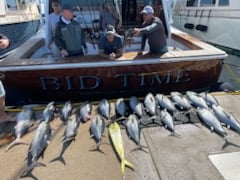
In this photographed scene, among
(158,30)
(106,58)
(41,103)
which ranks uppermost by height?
(158,30)

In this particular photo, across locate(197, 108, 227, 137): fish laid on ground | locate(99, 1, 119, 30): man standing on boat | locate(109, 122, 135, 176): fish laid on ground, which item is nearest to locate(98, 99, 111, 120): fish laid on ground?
locate(109, 122, 135, 176): fish laid on ground

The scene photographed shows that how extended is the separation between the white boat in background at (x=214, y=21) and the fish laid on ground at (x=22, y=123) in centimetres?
824

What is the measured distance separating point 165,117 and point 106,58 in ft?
4.97

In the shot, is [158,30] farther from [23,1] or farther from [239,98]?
[23,1]

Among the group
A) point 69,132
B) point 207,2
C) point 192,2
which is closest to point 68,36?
point 69,132

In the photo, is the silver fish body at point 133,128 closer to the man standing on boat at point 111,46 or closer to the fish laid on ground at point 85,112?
the fish laid on ground at point 85,112

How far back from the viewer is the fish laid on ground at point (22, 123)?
3.27 metres

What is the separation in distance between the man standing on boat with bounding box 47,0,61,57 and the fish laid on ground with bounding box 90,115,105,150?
2086 millimetres

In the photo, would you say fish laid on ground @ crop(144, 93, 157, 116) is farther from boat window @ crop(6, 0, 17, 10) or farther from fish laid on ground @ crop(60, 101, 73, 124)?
boat window @ crop(6, 0, 17, 10)

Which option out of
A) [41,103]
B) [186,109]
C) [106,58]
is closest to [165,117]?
[186,109]

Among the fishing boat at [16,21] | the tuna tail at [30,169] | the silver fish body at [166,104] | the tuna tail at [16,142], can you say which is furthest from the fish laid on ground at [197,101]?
the fishing boat at [16,21]

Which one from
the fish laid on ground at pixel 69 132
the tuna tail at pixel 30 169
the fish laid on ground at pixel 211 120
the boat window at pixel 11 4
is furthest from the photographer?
the boat window at pixel 11 4

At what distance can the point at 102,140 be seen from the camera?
3334 millimetres

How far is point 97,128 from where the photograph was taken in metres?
3.44
